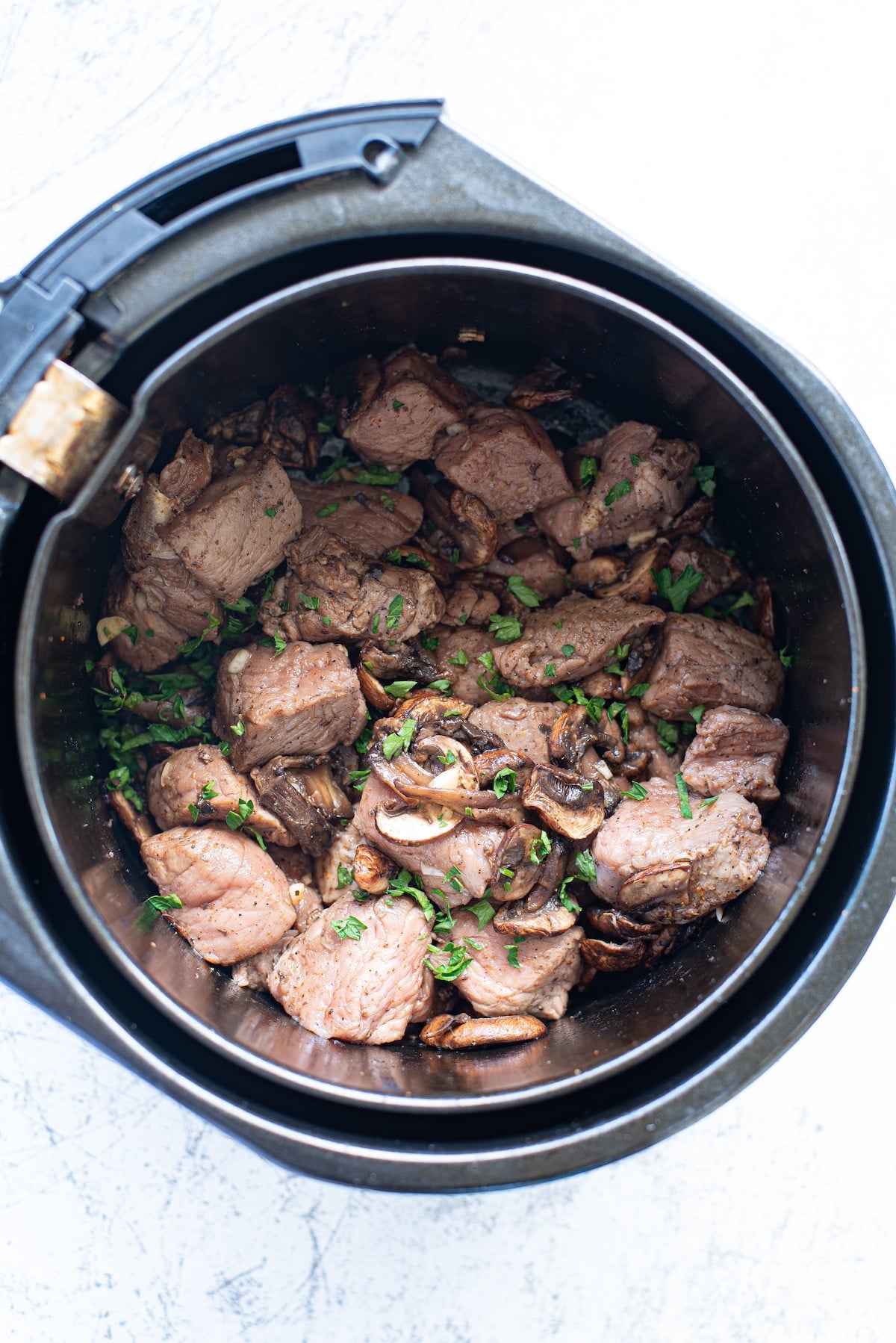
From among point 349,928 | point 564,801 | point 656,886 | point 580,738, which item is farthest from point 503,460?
point 349,928

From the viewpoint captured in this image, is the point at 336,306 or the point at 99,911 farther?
the point at 336,306

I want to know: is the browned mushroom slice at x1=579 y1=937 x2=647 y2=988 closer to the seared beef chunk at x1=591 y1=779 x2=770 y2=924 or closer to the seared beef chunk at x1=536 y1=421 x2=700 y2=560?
the seared beef chunk at x1=591 y1=779 x2=770 y2=924

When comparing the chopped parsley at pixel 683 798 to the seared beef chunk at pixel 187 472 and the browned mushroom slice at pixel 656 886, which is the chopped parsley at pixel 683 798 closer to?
the browned mushroom slice at pixel 656 886

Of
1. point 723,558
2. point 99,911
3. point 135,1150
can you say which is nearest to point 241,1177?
point 135,1150

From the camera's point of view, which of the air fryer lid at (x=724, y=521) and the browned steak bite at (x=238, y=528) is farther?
the browned steak bite at (x=238, y=528)

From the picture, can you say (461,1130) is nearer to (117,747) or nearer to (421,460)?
(117,747)

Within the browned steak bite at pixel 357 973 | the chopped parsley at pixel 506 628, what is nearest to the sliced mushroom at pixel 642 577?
the chopped parsley at pixel 506 628

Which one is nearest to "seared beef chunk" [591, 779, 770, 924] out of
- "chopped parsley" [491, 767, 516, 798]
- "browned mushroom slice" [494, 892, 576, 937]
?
"browned mushroom slice" [494, 892, 576, 937]
